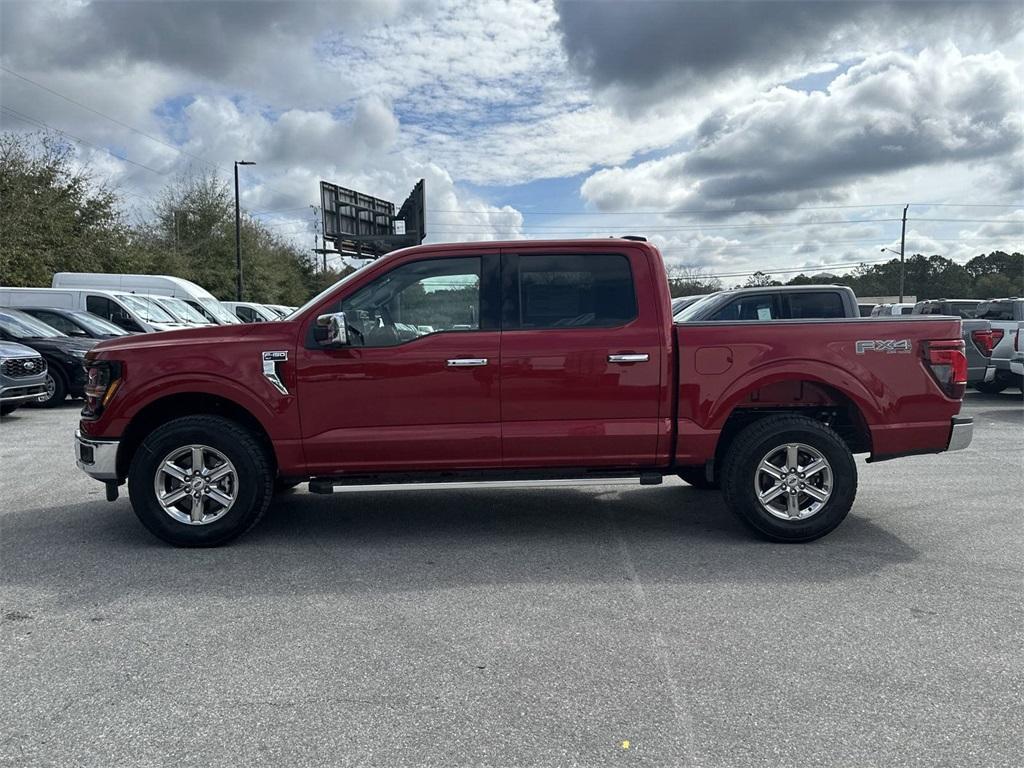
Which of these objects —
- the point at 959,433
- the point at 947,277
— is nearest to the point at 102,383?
the point at 959,433

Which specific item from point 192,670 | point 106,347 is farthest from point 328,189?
point 192,670

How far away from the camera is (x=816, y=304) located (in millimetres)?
10617

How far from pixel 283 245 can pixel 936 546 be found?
5927cm

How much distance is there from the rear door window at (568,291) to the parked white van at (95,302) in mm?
13367

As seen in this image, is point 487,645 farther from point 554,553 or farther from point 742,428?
point 742,428

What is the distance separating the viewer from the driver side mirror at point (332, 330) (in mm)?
4816

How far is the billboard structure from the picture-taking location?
34594mm

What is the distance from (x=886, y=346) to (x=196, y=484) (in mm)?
4548

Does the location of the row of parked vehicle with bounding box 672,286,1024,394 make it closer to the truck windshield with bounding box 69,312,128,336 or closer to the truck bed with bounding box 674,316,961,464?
the truck bed with bounding box 674,316,961,464

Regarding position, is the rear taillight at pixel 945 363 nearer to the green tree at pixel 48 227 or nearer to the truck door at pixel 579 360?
the truck door at pixel 579 360

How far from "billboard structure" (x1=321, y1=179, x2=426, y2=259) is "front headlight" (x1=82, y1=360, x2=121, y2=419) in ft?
90.0

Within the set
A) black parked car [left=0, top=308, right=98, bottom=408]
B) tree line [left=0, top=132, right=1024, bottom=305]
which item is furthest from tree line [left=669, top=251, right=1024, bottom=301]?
black parked car [left=0, top=308, right=98, bottom=408]

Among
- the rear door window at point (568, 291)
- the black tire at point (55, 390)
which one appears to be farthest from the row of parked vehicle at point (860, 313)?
the black tire at point (55, 390)

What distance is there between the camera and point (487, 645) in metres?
3.54
